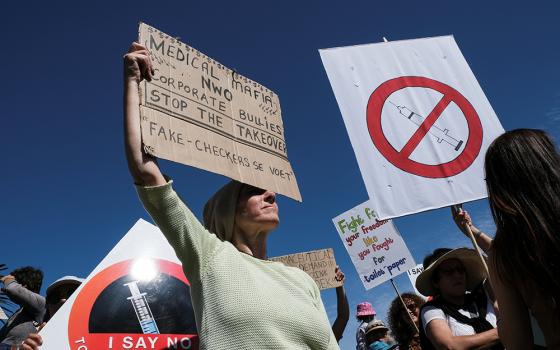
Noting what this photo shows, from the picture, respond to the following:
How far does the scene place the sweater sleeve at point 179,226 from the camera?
1651mm

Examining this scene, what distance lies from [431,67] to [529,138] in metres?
2.26

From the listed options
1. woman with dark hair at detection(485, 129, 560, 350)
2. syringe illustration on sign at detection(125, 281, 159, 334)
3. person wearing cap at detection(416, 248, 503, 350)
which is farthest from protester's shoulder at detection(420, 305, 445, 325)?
syringe illustration on sign at detection(125, 281, 159, 334)

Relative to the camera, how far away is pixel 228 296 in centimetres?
172

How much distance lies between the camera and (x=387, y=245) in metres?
7.46

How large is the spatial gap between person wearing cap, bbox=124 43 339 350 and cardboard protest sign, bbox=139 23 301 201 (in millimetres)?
96

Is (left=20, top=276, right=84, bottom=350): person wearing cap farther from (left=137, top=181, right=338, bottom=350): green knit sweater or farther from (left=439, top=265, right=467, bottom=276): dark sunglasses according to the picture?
(left=439, top=265, right=467, bottom=276): dark sunglasses

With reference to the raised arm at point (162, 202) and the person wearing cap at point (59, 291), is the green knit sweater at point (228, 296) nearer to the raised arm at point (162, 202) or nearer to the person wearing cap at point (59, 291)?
the raised arm at point (162, 202)

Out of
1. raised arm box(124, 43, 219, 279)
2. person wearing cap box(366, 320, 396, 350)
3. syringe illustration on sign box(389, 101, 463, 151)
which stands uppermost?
syringe illustration on sign box(389, 101, 463, 151)

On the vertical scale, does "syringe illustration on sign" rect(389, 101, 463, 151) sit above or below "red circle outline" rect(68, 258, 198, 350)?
above

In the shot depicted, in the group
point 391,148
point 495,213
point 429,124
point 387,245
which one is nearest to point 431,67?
point 429,124

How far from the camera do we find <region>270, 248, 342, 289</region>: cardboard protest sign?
4269mm

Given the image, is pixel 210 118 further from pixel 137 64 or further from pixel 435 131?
pixel 435 131

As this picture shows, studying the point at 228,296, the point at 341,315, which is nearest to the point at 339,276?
the point at 341,315

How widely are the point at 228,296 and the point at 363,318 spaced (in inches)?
208
